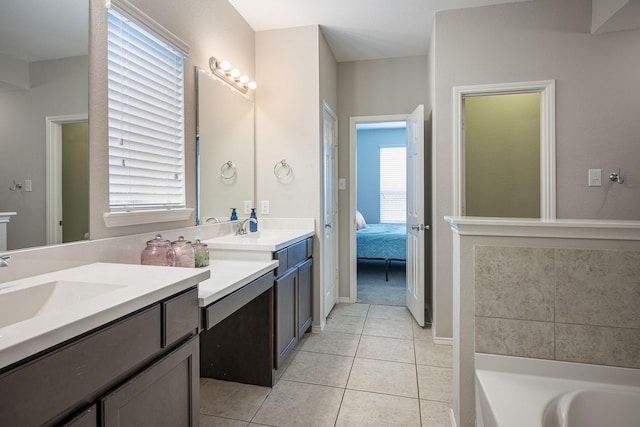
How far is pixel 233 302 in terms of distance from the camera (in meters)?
1.55

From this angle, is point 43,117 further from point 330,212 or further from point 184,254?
point 330,212

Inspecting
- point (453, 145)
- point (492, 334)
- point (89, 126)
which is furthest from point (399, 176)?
point (89, 126)

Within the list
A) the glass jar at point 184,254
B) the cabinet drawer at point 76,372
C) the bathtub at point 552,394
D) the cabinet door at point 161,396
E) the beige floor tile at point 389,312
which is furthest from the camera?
the beige floor tile at point 389,312

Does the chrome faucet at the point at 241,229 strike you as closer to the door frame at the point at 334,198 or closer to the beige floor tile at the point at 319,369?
the door frame at the point at 334,198

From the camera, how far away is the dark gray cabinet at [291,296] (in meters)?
2.15

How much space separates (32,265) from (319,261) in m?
2.05

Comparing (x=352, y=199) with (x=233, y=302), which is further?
(x=352, y=199)

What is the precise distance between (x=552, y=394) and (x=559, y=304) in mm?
365

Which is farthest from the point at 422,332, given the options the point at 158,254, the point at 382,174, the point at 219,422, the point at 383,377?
the point at 382,174

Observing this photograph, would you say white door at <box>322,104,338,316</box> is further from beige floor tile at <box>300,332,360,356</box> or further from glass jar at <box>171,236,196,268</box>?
glass jar at <box>171,236,196,268</box>

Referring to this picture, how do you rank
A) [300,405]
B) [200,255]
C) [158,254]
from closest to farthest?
[158,254]
[200,255]
[300,405]

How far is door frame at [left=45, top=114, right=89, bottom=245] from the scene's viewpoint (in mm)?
1283

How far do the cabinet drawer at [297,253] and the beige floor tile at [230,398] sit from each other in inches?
31.8

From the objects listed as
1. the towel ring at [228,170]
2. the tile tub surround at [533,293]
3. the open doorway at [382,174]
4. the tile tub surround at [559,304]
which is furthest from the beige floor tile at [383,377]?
the open doorway at [382,174]
